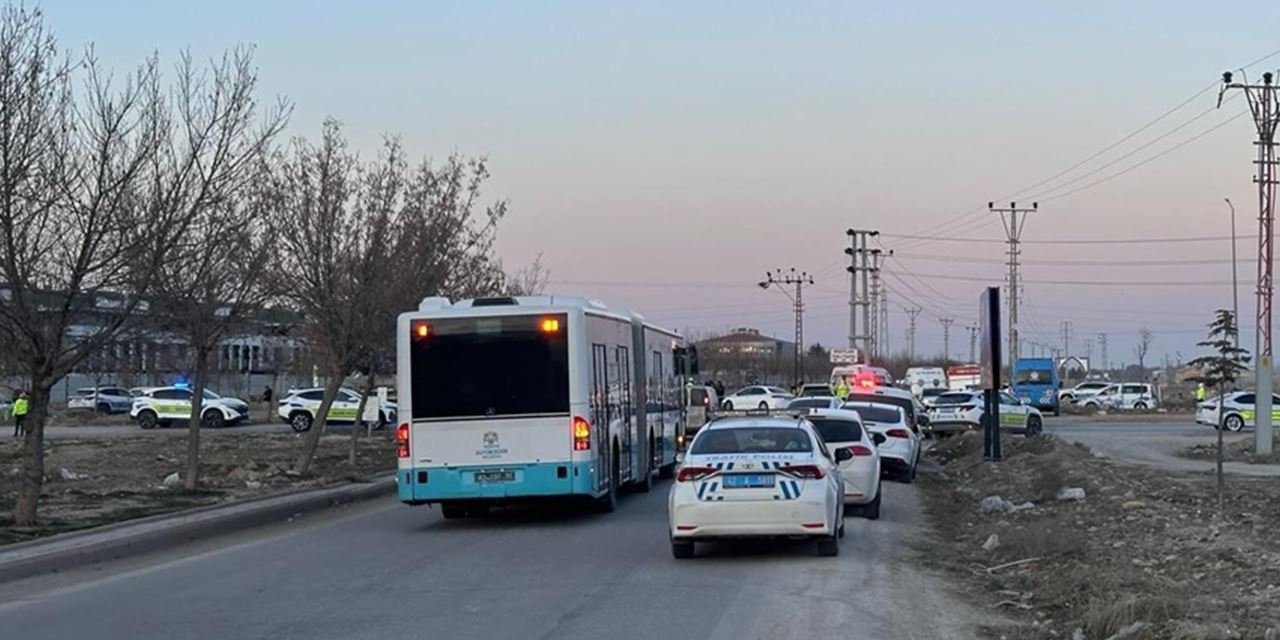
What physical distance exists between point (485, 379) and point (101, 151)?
554 centimetres

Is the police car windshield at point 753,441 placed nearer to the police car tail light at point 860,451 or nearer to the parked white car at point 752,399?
the police car tail light at point 860,451

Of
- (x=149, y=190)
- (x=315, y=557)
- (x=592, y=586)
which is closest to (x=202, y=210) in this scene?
(x=149, y=190)

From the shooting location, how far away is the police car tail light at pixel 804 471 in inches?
619

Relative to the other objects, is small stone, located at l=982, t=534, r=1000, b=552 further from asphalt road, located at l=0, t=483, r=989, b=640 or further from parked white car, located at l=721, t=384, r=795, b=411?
parked white car, located at l=721, t=384, r=795, b=411

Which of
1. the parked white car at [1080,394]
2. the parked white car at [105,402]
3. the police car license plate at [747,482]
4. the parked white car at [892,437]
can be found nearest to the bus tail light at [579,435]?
the police car license plate at [747,482]

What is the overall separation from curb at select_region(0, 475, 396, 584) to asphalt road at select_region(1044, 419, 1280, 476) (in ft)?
55.4

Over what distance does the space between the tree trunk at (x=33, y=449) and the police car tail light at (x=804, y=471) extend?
9.24m

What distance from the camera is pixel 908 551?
1736cm

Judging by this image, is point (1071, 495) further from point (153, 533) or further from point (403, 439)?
point (153, 533)

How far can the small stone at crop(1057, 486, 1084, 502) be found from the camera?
22.2 meters

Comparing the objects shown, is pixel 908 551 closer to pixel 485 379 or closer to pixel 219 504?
pixel 485 379

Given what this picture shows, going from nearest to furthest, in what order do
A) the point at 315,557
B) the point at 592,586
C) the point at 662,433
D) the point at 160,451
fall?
the point at 592,586, the point at 315,557, the point at 662,433, the point at 160,451

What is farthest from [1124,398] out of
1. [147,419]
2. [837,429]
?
[837,429]

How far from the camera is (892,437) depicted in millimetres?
27844
